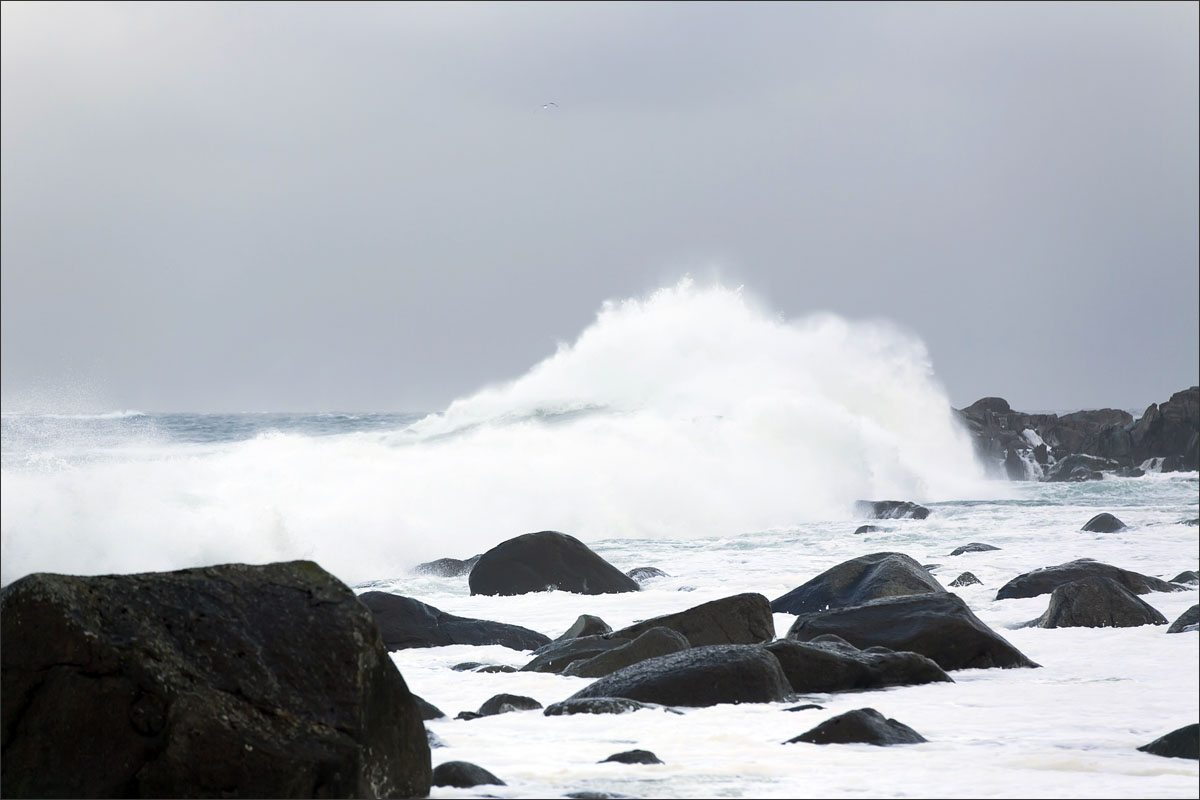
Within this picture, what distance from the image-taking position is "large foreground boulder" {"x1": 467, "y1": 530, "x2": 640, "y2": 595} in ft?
37.8

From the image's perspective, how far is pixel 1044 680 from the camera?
6598mm

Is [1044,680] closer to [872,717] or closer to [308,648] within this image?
[872,717]

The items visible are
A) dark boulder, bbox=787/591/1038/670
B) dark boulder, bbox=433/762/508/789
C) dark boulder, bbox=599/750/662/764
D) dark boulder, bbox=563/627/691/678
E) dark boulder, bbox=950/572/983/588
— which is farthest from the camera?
dark boulder, bbox=950/572/983/588

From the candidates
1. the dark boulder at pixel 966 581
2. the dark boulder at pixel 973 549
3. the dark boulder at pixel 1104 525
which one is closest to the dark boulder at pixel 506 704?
the dark boulder at pixel 966 581

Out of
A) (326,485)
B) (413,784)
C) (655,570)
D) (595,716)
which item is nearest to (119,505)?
(326,485)

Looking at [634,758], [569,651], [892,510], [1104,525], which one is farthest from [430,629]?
[892,510]

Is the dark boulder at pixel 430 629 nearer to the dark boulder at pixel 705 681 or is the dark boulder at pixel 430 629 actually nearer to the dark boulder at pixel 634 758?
the dark boulder at pixel 705 681

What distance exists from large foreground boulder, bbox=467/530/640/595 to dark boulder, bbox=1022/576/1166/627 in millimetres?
4303

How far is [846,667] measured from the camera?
644cm

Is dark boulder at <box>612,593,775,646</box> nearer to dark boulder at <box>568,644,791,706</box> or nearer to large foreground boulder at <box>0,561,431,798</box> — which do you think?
dark boulder at <box>568,644,791,706</box>

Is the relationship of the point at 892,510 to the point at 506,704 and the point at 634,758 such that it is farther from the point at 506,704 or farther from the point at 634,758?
the point at 634,758

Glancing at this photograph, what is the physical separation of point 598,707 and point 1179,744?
8.33ft

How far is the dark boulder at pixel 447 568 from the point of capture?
535 inches

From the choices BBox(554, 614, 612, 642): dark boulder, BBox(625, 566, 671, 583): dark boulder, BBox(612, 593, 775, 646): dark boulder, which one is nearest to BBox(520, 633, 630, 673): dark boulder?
BBox(612, 593, 775, 646): dark boulder
